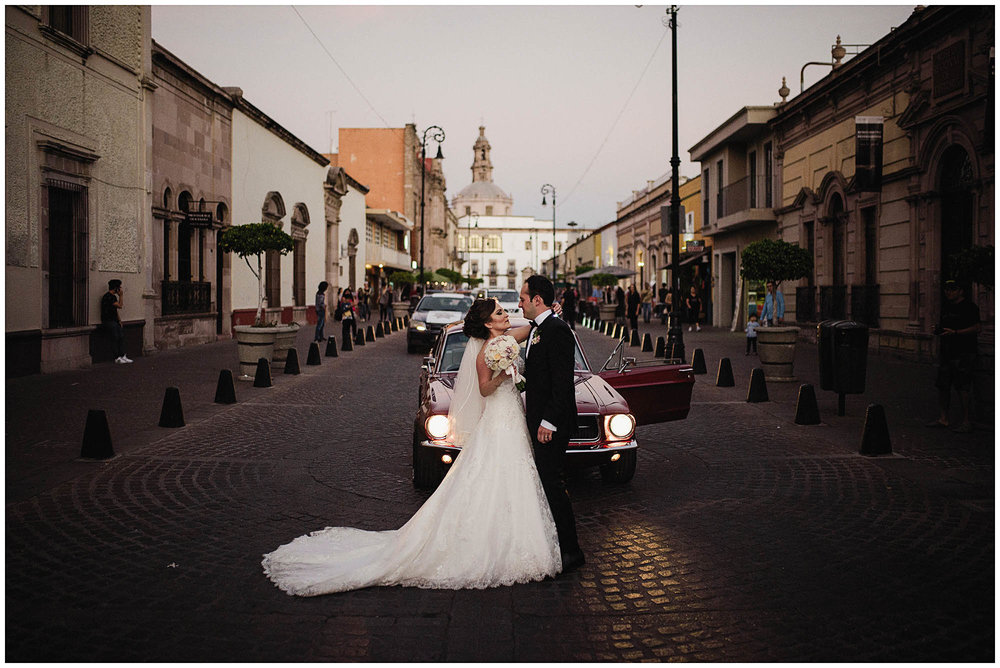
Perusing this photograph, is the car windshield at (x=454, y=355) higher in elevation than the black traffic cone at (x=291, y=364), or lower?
higher

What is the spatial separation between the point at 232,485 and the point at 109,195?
40.5ft

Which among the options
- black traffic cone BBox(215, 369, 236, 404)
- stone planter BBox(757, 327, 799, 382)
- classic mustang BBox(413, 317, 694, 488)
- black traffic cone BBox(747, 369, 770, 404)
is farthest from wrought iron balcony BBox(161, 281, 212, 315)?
classic mustang BBox(413, 317, 694, 488)

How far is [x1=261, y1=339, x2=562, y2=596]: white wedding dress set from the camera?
4559 mm

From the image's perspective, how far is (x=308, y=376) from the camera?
50.8 feet

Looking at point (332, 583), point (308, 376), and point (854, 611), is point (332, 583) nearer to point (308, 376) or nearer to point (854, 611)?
point (854, 611)

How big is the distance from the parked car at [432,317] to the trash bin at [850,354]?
11.6 m

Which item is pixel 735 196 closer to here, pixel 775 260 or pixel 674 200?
pixel 674 200

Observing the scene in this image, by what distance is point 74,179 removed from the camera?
1552cm

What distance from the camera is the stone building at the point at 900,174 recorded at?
1485 cm

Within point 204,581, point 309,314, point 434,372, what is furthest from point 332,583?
point 309,314

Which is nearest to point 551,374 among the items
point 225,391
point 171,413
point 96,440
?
point 96,440

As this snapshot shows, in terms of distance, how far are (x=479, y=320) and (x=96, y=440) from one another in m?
4.75

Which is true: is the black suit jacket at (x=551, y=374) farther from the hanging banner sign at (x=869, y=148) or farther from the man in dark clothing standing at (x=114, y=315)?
the hanging banner sign at (x=869, y=148)

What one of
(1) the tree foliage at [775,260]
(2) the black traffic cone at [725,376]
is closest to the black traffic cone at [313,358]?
(2) the black traffic cone at [725,376]
